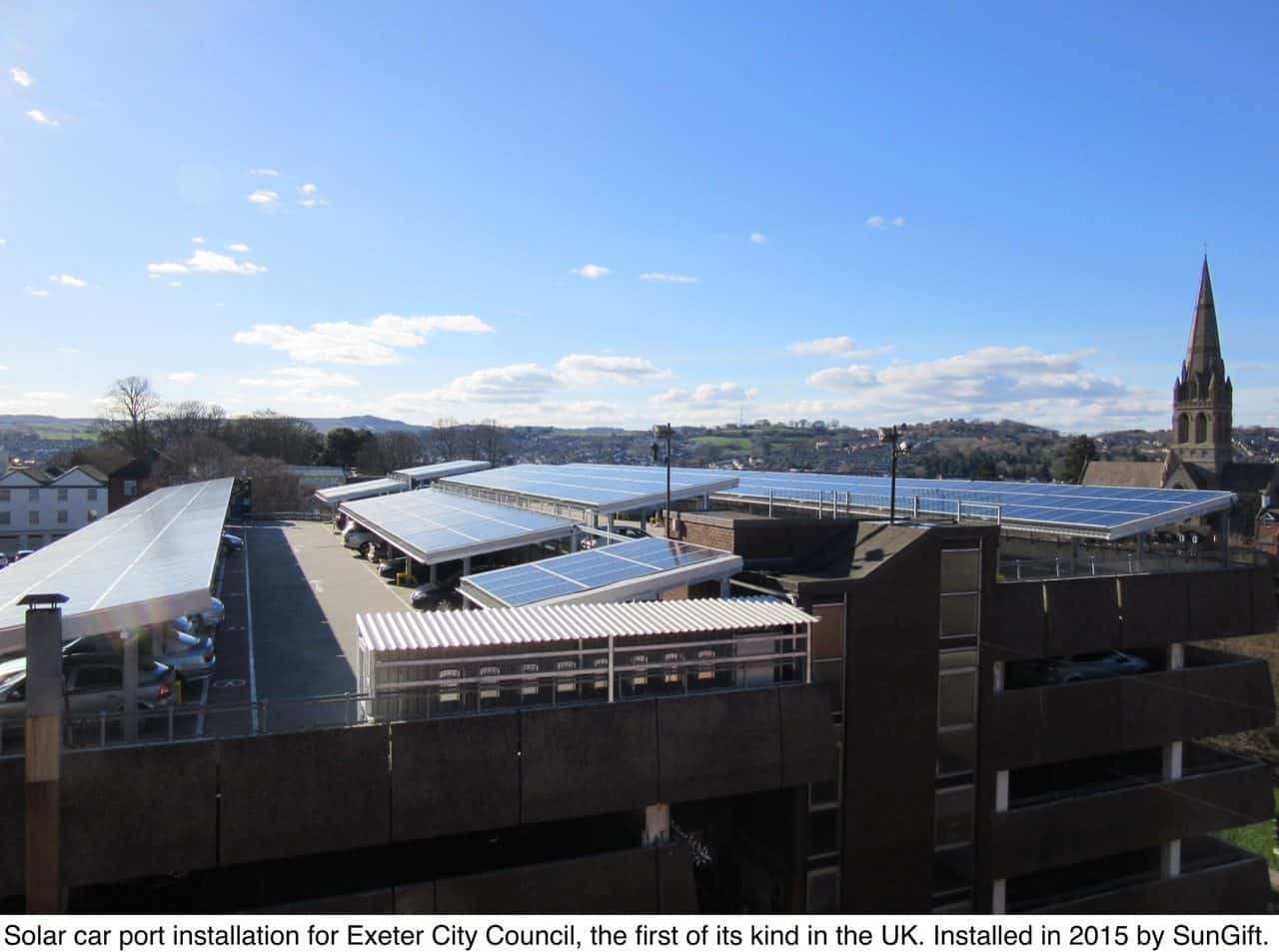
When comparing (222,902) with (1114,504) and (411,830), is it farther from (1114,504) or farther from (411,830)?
(1114,504)

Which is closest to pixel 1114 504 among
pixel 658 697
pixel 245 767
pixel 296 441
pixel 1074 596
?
pixel 1074 596

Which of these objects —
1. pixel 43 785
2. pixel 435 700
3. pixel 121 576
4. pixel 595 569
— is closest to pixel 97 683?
pixel 121 576

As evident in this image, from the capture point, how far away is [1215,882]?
20.5 meters

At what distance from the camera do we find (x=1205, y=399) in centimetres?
9156

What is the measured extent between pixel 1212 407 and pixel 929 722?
94568 mm

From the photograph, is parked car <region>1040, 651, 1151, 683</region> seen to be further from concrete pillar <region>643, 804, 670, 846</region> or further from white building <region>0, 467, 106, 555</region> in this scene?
white building <region>0, 467, 106, 555</region>

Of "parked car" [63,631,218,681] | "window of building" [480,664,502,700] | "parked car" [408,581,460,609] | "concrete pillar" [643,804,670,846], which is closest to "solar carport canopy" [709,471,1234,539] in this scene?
"parked car" [408,581,460,609]

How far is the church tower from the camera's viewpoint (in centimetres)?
9050

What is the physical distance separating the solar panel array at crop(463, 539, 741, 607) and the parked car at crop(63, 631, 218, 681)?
575 centimetres

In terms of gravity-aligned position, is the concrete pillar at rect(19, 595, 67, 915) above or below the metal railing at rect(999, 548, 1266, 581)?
below

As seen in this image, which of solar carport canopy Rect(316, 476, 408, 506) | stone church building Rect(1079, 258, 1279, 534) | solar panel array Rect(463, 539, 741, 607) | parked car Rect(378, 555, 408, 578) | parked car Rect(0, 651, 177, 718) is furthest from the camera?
stone church building Rect(1079, 258, 1279, 534)

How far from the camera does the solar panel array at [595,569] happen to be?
17.2 m

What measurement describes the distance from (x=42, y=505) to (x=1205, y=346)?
114603 mm

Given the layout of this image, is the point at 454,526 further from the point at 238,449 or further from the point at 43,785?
the point at 238,449
